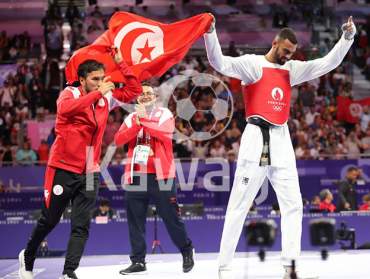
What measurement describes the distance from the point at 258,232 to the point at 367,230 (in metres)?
6.89

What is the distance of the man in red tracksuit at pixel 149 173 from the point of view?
8.42 m

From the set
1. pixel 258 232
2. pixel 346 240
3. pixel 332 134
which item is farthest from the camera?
pixel 332 134

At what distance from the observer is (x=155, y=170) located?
8477 millimetres

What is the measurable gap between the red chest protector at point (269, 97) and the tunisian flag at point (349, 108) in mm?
11087

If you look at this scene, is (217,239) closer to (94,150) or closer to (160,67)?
(160,67)

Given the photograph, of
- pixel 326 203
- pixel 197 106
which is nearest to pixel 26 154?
pixel 197 106

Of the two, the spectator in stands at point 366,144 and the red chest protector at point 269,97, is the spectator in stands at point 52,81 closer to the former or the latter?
the spectator in stands at point 366,144

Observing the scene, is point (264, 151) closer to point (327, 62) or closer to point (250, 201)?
point (250, 201)

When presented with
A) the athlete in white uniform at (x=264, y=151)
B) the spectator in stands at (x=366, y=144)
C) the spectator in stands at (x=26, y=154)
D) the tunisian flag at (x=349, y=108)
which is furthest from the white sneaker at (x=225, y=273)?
the tunisian flag at (x=349, y=108)

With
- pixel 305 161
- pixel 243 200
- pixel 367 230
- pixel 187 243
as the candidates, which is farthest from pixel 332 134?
pixel 243 200

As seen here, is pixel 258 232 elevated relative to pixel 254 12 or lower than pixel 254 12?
lower

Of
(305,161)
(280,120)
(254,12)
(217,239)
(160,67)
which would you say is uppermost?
(254,12)

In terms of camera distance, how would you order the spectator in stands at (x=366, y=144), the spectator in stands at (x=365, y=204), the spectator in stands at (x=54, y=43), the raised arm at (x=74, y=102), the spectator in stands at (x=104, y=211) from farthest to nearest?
1. the spectator in stands at (x=54, y=43)
2. the spectator in stands at (x=366, y=144)
3. the spectator in stands at (x=365, y=204)
4. the spectator in stands at (x=104, y=211)
5. the raised arm at (x=74, y=102)

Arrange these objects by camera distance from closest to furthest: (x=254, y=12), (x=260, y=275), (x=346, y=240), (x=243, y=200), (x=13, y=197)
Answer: (x=243, y=200), (x=260, y=275), (x=346, y=240), (x=13, y=197), (x=254, y=12)
